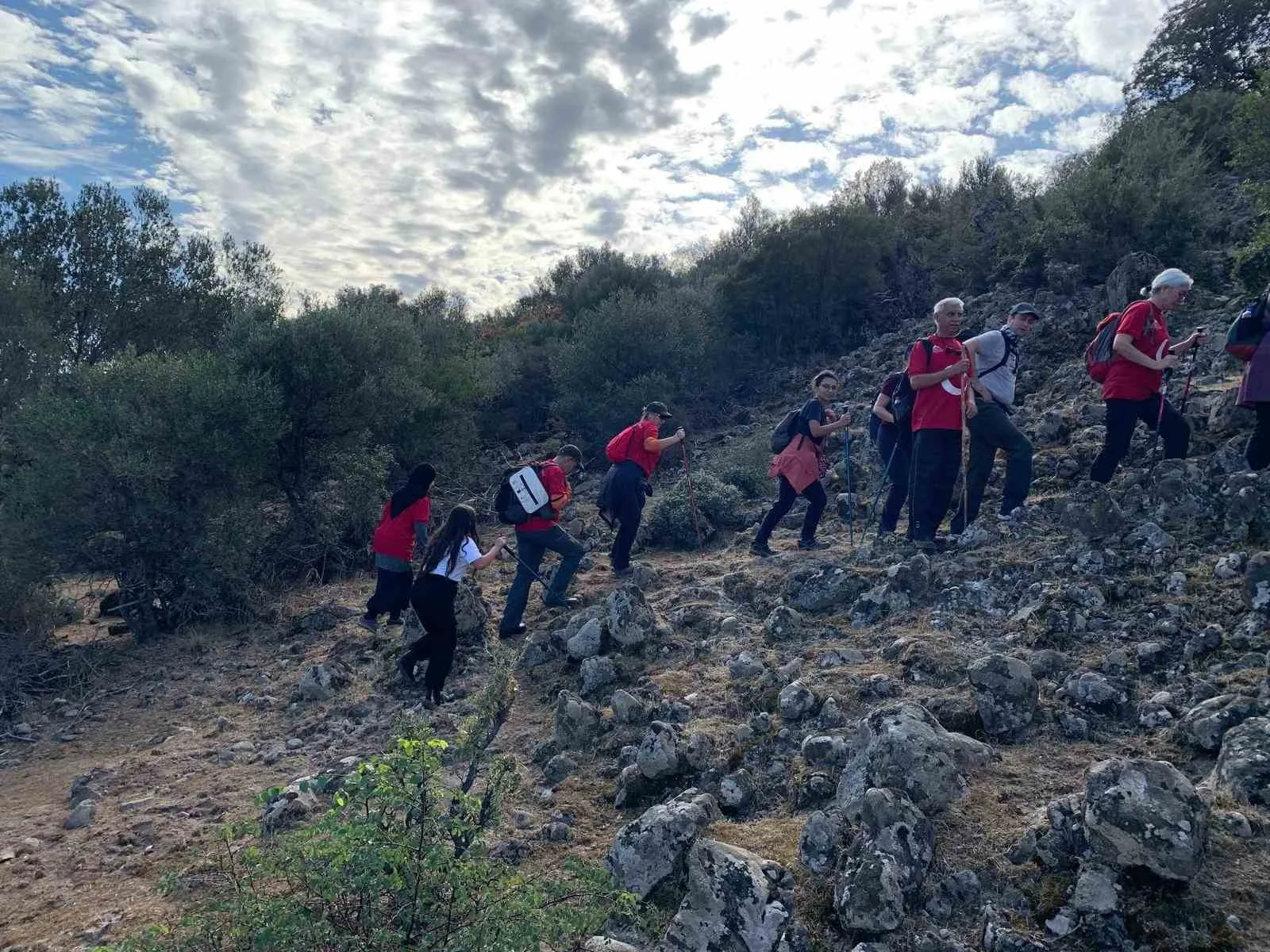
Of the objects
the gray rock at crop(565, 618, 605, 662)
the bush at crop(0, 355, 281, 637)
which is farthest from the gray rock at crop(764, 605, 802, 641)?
the bush at crop(0, 355, 281, 637)

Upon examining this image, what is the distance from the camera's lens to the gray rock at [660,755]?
4.27 m

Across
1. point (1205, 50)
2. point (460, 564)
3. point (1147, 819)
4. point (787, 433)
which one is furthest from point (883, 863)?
point (1205, 50)

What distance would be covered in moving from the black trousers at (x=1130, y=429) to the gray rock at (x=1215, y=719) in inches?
123

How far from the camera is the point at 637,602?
Answer: 20.9ft

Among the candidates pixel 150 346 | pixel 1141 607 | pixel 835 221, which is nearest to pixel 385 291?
pixel 150 346

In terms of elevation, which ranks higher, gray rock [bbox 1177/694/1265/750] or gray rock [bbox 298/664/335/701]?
gray rock [bbox 1177/694/1265/750]

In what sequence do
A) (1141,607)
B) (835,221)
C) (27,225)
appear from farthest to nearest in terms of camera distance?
1. (835,221)
2. (27,225)
3. (1141,607)

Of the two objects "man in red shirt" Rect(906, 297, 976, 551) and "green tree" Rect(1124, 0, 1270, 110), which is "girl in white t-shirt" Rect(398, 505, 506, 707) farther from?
"green tree" Rect(1124, 0, 1270, 110)

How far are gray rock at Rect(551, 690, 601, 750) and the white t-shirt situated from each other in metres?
1.34

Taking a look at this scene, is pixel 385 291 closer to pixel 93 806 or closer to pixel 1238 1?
pixel 93 806

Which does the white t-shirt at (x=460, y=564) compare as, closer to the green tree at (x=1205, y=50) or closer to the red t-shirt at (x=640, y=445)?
the red t-shirt at (x=640, y=445)

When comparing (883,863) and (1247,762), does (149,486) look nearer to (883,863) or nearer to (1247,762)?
(883,863)

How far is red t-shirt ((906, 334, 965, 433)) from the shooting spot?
634 cm

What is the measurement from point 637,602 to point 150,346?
51.6 feet
